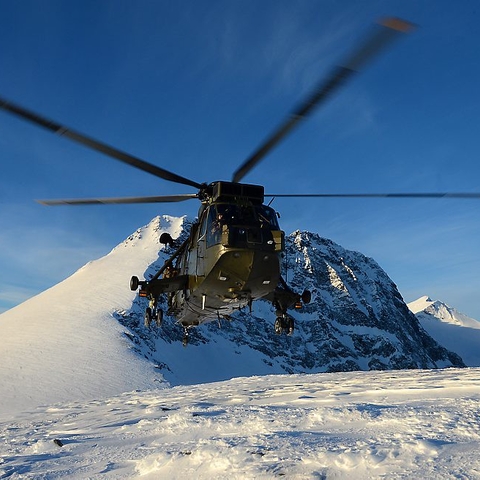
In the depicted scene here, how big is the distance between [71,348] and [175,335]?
31400 millimetres

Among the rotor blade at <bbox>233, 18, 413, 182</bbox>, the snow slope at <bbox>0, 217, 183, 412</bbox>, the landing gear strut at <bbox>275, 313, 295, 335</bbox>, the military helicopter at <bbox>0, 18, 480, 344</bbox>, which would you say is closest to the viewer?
the rotor blade at <bbox>233, 18, 413, 182</bbox>

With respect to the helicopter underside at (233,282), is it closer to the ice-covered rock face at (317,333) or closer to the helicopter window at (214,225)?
the helicopter window at (214,225)

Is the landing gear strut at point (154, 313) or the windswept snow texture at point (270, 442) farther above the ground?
the landing gear strut at point (154, 313)

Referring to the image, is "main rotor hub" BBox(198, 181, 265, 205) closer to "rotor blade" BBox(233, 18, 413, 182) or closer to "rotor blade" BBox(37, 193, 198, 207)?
"rotor blade" BBox(37, 193, 198, 207)

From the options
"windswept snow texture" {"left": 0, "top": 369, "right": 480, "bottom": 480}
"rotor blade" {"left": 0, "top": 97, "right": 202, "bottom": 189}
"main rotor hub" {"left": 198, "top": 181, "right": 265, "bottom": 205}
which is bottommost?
"windswept snow texture" {"left": 0, "top": 369, "right": 480, "bottom": 480}

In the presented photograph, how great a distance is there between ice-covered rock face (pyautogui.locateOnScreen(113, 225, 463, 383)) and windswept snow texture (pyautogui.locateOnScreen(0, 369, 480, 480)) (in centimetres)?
6272

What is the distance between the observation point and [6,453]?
6.25m

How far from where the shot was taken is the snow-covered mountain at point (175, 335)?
51.4m

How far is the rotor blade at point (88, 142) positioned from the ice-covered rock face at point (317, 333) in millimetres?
61478

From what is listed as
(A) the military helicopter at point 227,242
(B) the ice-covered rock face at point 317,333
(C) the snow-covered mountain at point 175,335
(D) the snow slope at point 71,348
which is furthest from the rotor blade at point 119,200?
(B) the ice-covered rock face at point 317,333

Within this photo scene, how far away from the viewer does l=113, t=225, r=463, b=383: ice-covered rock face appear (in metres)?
85.0

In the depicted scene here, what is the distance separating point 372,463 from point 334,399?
15.9ft

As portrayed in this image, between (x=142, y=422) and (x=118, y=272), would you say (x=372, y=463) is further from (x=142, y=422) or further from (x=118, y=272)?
(x=118, y=272)

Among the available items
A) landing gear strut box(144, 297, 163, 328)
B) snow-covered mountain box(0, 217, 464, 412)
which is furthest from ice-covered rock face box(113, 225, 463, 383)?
landing gear strut box(144, 297, 163, 328)
